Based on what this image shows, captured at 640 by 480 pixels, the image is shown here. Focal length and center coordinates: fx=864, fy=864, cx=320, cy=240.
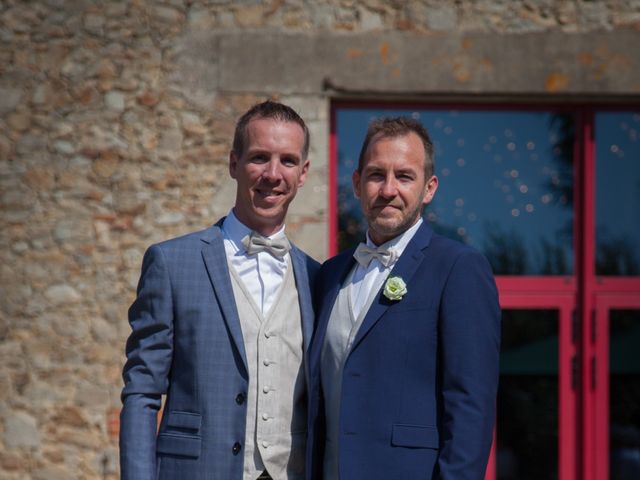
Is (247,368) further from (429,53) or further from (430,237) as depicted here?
(429,53)

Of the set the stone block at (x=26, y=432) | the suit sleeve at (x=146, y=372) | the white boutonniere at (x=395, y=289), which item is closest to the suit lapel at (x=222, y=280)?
the suit sleeve at (x=146, y=372)

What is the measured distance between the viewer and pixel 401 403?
2439 mm

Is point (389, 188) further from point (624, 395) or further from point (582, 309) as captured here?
point (624, 395)

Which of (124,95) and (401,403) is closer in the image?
(401,403)

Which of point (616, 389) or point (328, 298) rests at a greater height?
point (328, 298)

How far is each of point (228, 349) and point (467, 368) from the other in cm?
70

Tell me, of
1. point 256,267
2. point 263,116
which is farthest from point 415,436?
point 263,116

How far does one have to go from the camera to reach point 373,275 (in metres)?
2.68

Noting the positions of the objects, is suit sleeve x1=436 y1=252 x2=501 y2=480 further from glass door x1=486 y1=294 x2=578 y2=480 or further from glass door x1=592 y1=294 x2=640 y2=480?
glass door x1=592 y1=294 x2=640 y2=480

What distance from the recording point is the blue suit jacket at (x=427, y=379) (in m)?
2.37

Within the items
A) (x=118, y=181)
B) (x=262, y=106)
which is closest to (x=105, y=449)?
(x=118, y=181)

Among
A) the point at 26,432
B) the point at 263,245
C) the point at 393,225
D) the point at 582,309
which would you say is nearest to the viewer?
the point at 393,225

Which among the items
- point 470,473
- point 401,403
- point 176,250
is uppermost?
point 176,250

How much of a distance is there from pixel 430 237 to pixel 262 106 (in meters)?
0.68
